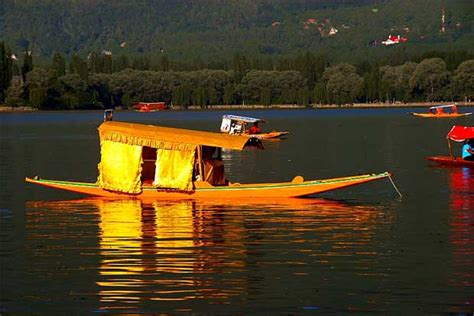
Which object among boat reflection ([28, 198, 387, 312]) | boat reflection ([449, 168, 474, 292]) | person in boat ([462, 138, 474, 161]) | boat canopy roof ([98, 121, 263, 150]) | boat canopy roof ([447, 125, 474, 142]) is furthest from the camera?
person in boat ([462, 138, 474, 161])

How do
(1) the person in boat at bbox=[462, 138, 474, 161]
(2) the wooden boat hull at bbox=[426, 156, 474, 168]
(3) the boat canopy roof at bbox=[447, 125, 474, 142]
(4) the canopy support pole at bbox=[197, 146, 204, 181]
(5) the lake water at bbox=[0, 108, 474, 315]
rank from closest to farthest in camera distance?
(5) the lake water at bbox=[0, 108, 474, 315] → (4) the canopy support pole at bbox=[197, 146, 204, 181] → (3) the boat canopy roof at bbox=[447, 125, 474, 142] → (2) the wooden boat hull at bbox=[426, 156, 474, 168] → (1) the person in boat at bbox=[462, 138, 474, 161]

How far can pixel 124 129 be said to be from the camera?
147 feet

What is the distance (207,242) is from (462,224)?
875cm

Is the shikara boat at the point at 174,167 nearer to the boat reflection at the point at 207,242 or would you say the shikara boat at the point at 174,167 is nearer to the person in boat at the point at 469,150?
the boat reflection at the point at 207,242

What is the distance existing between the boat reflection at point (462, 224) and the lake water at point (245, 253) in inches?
1.7

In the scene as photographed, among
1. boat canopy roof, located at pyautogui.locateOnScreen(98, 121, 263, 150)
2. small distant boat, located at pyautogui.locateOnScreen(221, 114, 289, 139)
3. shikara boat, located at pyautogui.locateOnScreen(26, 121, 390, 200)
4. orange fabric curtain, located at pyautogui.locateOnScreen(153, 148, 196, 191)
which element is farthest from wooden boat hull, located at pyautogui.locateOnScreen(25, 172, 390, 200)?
small distant boat, located at pyautogui.locateOnScreen(221, 114, 289, 139)

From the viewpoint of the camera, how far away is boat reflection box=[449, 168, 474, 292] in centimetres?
2891

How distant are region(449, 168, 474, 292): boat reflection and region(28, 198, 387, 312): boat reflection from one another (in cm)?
230

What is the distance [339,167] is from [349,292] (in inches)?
1603

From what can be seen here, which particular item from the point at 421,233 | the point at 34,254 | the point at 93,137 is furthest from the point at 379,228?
the point at 93,137

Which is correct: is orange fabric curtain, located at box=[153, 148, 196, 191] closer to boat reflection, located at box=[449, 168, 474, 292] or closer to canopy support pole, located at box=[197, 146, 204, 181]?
canopy support pole, located at box=[197, 146, 204, 181]

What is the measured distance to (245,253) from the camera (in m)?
32.3

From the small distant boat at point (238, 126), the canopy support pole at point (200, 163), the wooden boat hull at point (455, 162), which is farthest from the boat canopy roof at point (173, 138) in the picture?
the small distant boat at point (238, 126)

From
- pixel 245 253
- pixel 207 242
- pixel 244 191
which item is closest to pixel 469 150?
pixel 244 191
